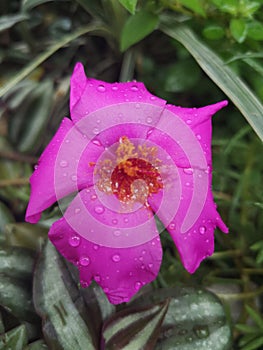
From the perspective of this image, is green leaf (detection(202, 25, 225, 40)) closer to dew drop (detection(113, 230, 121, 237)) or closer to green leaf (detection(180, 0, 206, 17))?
green leaf (detection(180, 0, 206, 17))

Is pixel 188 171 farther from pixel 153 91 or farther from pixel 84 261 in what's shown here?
pixel 153 91

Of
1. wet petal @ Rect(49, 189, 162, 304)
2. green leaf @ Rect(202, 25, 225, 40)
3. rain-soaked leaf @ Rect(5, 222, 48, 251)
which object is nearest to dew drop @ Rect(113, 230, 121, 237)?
wet petal @ Rect(49, 189, 162, 304)

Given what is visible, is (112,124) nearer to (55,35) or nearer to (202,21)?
(202,21)

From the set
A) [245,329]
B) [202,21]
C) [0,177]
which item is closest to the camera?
[245,329]

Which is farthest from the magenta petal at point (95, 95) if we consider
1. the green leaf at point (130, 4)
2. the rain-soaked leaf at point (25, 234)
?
the rain-soaked leaf at point (25, 234)

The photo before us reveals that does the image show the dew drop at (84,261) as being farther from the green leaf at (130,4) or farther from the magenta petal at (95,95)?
the green leaf at (130,4)

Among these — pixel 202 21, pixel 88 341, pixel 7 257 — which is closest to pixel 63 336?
pixel 88 341

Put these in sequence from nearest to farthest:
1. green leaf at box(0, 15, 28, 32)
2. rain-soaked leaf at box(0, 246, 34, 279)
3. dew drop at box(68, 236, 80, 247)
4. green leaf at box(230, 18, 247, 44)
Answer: dew drop at box(68, 236, 80, 247) < rain-soaked leaf at box(0, 246, 34, 279) < green leaf at box(230, 18, 247, 44) < green leaf at box(0, 15, 28, 32)
